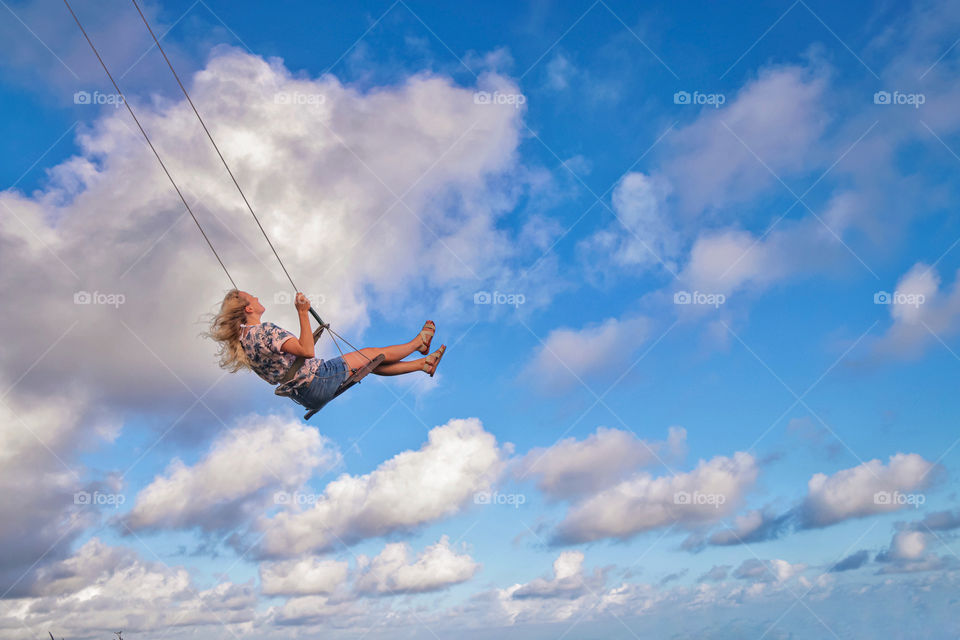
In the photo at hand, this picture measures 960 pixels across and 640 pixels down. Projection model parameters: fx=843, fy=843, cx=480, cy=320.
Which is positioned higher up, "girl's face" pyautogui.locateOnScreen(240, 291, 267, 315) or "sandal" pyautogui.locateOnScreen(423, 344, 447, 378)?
"girl's face" pyautogui.locateOnScreen(240, 291, 267, 315)

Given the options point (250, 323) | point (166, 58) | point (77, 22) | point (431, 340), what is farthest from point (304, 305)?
point (77, 22)

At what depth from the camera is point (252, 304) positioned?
12.0 meters

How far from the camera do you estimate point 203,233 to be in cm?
1251

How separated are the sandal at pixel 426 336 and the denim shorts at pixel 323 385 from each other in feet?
4.08

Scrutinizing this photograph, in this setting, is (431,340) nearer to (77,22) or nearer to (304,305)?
(304,305)

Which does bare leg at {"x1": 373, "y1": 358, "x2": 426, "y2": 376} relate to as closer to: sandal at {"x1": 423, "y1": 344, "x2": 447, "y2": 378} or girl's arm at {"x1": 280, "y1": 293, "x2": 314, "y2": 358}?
sandal at {"x1": 423, "y1": 344, "x2": 447, "y2": 378}

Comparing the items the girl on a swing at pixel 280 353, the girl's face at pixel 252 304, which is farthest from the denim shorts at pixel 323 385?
the girl's face at pixel 252 304

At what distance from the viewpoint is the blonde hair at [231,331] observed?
11.8 metres

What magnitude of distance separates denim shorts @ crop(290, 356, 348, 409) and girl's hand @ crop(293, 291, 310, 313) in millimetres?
1066

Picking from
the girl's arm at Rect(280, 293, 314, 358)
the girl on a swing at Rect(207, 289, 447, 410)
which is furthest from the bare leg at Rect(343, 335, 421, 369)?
Answer: the girl's arm at Rect(280, 293, 314, 358)

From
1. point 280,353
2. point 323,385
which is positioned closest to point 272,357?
point 280,353

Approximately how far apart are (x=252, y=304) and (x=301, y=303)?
3.93 ft

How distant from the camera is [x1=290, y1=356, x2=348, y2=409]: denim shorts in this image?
11.9 metres

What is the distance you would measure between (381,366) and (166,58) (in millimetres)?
5284
